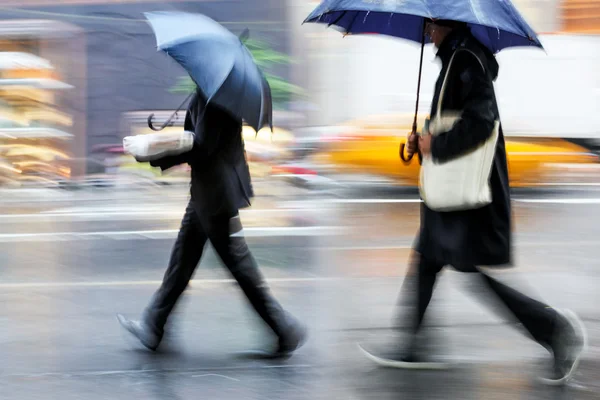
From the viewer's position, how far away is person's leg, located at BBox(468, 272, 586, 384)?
4.08m

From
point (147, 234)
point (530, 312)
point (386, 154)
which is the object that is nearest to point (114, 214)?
point (147, 234)

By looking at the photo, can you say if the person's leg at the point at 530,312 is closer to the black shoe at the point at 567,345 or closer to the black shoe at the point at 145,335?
the black shoe at the point at 567,345

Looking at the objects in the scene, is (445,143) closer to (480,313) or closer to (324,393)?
(324,393)

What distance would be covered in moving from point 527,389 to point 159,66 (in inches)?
594

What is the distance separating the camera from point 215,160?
4.38 metres

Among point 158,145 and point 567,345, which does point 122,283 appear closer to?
point 158,145

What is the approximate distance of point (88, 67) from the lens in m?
18.1

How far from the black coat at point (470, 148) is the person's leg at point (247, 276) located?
0.96 metres

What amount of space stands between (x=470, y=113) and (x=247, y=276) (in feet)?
4.70

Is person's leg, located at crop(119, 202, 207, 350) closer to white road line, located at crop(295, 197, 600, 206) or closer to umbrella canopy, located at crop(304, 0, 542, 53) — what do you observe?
umbrella canopy, located at crop(304, 0, 542, 53)

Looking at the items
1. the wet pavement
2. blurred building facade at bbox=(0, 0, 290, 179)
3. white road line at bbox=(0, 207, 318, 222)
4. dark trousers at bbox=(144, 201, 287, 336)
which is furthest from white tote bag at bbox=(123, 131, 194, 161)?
blurred building facade at bbox=(0, 0, 290, 179)

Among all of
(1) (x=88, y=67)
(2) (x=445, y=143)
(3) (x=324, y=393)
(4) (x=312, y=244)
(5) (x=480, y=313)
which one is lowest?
(1) (x=88, y=67)

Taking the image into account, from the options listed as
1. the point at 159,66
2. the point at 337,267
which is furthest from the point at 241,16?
the point at 337,267

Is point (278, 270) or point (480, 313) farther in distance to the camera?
point (278, 270)
